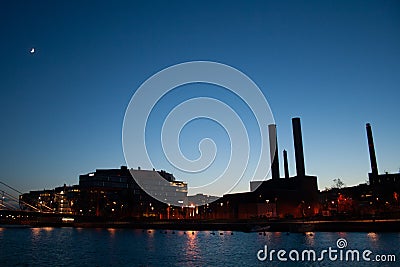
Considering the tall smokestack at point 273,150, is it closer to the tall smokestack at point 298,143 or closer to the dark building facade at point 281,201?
the dark building facade at point 281,201

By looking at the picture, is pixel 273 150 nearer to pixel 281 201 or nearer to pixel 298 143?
pixel 298 143

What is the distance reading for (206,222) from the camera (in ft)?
392

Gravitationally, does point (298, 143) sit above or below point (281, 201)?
above

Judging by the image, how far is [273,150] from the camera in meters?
164

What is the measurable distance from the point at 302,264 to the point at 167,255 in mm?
20560

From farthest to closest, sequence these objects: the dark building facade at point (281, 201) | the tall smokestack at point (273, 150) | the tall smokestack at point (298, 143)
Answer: the tall smokestack at point (273, 150), the tall smokestack at point (298, 143), the dark building facade at point (281, 201)

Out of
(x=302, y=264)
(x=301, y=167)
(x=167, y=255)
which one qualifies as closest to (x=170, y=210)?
(x=301, y=167)

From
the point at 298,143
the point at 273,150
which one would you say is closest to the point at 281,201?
the point at 298,143

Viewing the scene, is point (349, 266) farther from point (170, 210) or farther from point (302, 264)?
point (170, 210)

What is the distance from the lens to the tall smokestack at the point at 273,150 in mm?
159462

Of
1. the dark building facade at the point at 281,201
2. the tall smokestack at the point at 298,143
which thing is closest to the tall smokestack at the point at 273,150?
the dark building facade at the point at 281,201

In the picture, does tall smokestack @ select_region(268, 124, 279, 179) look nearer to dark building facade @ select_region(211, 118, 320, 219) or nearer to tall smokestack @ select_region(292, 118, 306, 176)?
dark building facade @ select_region(211, 118, 320, 219)

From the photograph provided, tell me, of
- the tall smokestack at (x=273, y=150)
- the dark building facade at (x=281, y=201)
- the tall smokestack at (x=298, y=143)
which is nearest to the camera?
the dark building facade at (x=281, y=201)

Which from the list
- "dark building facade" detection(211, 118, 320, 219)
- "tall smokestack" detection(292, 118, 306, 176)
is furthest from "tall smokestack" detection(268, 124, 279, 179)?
"tall smokestack" detection(292, 118, 306, 176)
